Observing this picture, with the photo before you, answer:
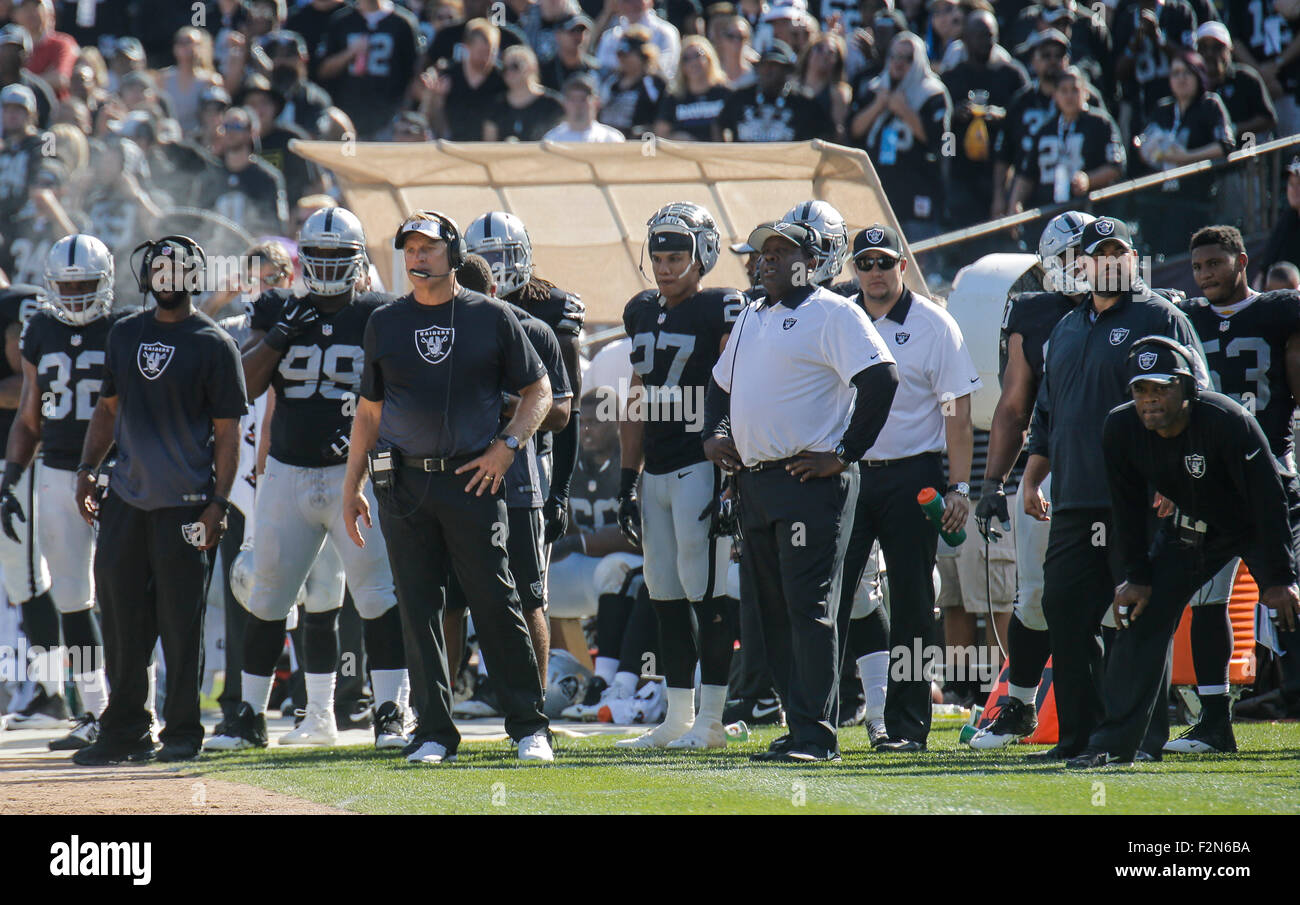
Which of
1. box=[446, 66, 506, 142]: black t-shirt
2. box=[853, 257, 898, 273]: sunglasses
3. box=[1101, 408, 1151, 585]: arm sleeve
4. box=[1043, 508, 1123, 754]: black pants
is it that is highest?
box=[446, 66, 506, 142]: black t-shirt

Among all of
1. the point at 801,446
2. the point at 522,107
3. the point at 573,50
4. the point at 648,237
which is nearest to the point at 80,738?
the point at 648,237

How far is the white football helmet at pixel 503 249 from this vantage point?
322 inches

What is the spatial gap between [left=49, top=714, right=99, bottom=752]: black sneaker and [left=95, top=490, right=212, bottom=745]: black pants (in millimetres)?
673

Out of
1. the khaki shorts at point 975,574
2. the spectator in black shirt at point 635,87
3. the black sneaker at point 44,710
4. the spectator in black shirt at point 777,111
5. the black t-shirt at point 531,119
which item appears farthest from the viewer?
the spectator in black shirt at point 635,87

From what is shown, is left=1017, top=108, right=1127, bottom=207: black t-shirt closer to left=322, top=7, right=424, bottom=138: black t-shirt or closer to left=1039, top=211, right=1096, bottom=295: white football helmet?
left=1039, top=211, right=1096, bottom=295: white football helmet

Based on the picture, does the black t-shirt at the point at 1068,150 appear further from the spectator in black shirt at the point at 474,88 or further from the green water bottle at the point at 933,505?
the green water bottle at the point at 933,505

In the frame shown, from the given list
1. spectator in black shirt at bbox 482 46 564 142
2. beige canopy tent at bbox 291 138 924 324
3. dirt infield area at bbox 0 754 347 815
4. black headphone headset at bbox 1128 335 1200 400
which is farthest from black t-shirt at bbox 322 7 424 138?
black headphone headset at bbox 1128 335 1200 400

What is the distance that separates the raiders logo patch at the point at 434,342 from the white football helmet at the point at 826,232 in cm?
176

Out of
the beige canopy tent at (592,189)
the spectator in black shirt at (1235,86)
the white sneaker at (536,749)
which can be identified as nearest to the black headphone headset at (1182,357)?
the white sneaker at (536,749)

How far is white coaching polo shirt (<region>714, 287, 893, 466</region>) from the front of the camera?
270 inches

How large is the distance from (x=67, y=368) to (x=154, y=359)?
3.97 ft

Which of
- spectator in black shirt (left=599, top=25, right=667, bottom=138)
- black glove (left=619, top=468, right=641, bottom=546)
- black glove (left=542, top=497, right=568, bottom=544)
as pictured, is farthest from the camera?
spectator in black shirt (left=599, top=25, right=667, bottom=138)

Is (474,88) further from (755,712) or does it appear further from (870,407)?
(870,407)

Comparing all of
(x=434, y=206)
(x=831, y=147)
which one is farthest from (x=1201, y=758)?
(x=434, y=206)
